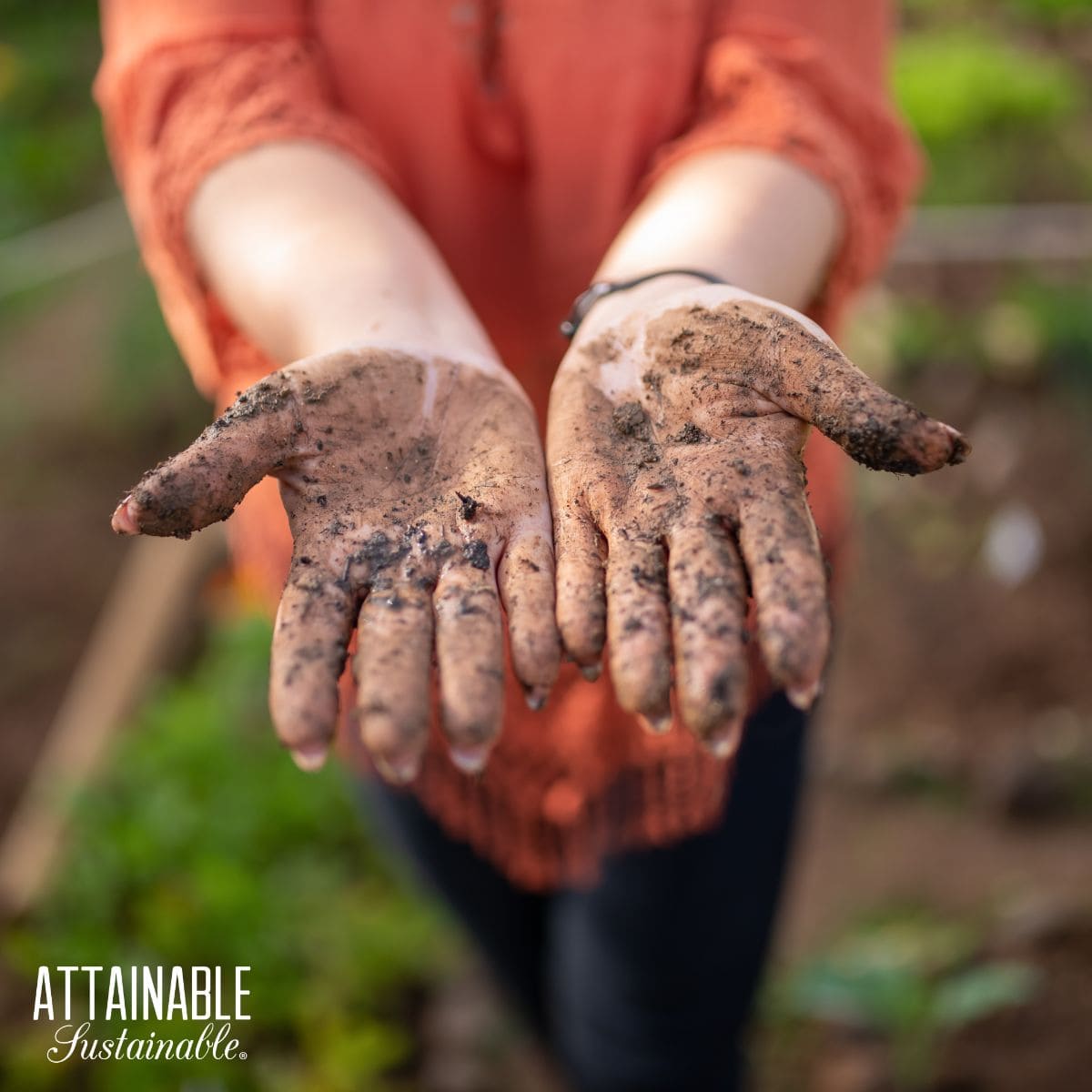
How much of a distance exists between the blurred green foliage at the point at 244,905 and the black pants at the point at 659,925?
1.43 ft

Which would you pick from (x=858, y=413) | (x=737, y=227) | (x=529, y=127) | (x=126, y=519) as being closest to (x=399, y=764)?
(x=126, y=519)

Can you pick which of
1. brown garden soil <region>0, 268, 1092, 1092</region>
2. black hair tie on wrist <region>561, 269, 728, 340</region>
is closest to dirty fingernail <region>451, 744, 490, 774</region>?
black hair tie on wrist <region>561, 269, 728, 340</region>

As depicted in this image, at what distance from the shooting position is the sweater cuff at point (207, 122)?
4.22ft

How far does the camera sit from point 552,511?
40.7 inches

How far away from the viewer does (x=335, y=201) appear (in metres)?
1.25

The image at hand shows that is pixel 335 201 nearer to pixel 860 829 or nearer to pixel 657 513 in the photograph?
pixel 657 513

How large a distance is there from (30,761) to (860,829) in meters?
1.98

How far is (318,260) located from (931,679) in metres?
2.13

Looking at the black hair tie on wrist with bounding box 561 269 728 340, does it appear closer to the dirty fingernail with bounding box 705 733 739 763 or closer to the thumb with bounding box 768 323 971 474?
the thumb with bounding box 768 323 971 474

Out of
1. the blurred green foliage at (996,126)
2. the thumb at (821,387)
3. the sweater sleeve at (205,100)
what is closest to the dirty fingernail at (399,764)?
the thumb at (821,387)

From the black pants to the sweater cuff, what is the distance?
2.44 ft

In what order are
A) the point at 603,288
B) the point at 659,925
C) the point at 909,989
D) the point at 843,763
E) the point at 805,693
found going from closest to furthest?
the point at 805,693 → the point at 603,288 → the point at 659,925 → the point at 909,989 → the point at 843,763

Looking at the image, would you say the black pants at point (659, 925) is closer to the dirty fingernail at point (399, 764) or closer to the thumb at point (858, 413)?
the thumb at point (858, 413)

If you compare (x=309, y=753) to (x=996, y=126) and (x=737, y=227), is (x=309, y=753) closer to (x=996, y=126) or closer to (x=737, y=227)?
(x=737, y=227)
